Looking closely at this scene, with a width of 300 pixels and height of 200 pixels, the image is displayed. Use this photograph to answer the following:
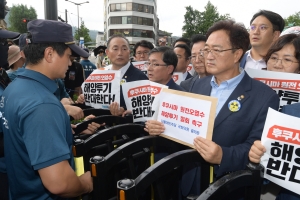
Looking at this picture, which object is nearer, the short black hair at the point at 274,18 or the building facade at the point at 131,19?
the short black hair at the point at 274,18

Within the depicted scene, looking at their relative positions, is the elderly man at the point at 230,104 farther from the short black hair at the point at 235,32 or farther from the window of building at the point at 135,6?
the window of building at the point at 135,6

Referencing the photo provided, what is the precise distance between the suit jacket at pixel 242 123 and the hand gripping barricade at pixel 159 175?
7.5 inches

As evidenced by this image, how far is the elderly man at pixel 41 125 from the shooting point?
133cm

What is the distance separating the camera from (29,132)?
1.33 m

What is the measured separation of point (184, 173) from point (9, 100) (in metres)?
1.34

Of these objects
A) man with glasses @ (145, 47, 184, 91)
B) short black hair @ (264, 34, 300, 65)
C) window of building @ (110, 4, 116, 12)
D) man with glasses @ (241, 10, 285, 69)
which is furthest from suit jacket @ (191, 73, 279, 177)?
window of building @ (110, 4, 116, 12)

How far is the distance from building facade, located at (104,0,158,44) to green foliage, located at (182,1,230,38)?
38.7 feet

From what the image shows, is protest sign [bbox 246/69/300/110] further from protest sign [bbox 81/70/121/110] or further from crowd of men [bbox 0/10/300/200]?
protest sign [bbox 81/70/121/110]

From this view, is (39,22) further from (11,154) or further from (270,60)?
(270,60)

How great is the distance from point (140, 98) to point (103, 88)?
607 millimetres

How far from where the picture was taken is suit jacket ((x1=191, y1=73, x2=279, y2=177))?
1691mm

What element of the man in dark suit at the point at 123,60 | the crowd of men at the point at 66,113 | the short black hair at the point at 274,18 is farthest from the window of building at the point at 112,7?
the crowd of men at the point at 66,113

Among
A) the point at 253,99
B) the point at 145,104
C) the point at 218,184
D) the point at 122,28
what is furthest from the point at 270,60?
the point at 122,28

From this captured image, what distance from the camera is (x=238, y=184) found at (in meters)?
1.38
